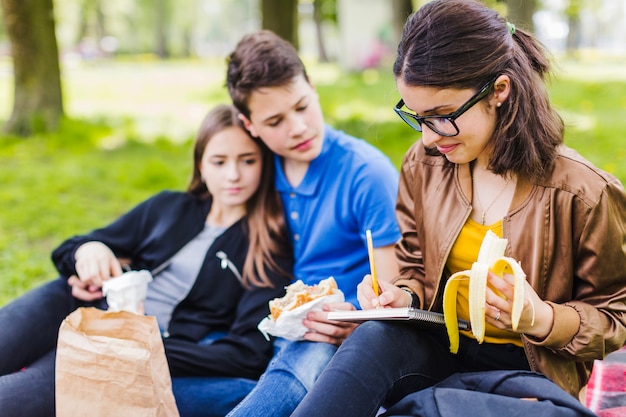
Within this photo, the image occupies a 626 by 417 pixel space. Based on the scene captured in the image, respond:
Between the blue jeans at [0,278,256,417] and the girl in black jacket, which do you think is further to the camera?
the girl in black jacket

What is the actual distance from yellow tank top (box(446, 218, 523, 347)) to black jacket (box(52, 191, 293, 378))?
870 millimetres

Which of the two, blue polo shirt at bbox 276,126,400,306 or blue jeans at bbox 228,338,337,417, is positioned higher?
blue polo shirt at bbox 276,126,400,306

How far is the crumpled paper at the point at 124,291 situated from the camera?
9.41 ft

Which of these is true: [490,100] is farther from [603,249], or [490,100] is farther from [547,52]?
[603,249]

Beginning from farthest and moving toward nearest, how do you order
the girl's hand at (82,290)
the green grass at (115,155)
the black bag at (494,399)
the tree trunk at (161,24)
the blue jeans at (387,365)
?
1. the tree trunk at (161,24)
2. the green grass at (115,155)
3. the girl's hand at (82,290)
4. the blue jeans at (387,365)
5. the black bag at (494,399)

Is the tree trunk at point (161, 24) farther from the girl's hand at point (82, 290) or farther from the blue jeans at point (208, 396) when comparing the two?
the blue jeans at point (208, 396)

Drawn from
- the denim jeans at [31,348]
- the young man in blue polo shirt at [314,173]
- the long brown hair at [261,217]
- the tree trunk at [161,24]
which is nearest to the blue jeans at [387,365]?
the young man in blue polo shirt at [314,173]

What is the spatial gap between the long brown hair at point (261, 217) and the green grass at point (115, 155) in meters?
0.57

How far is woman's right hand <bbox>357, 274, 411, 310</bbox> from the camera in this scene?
2.17 m

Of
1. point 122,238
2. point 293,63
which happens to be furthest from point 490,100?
point 122,238

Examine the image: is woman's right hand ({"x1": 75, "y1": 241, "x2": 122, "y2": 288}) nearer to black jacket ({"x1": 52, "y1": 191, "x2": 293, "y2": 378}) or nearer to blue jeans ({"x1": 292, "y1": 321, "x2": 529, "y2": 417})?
black jacket ({"x1": 52, "y1": 191, "x2": 293, "y2": 378})

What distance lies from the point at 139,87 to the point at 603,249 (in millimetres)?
14797

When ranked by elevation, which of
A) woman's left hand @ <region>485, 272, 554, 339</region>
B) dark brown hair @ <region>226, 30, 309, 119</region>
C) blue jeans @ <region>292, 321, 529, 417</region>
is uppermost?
dark brown hair @ <region>226, 30, 309, 119</region>

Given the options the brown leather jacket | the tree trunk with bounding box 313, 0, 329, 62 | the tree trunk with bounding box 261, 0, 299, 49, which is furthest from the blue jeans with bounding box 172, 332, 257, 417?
the tree trunk with bounding box 313, 0, 329, 62
